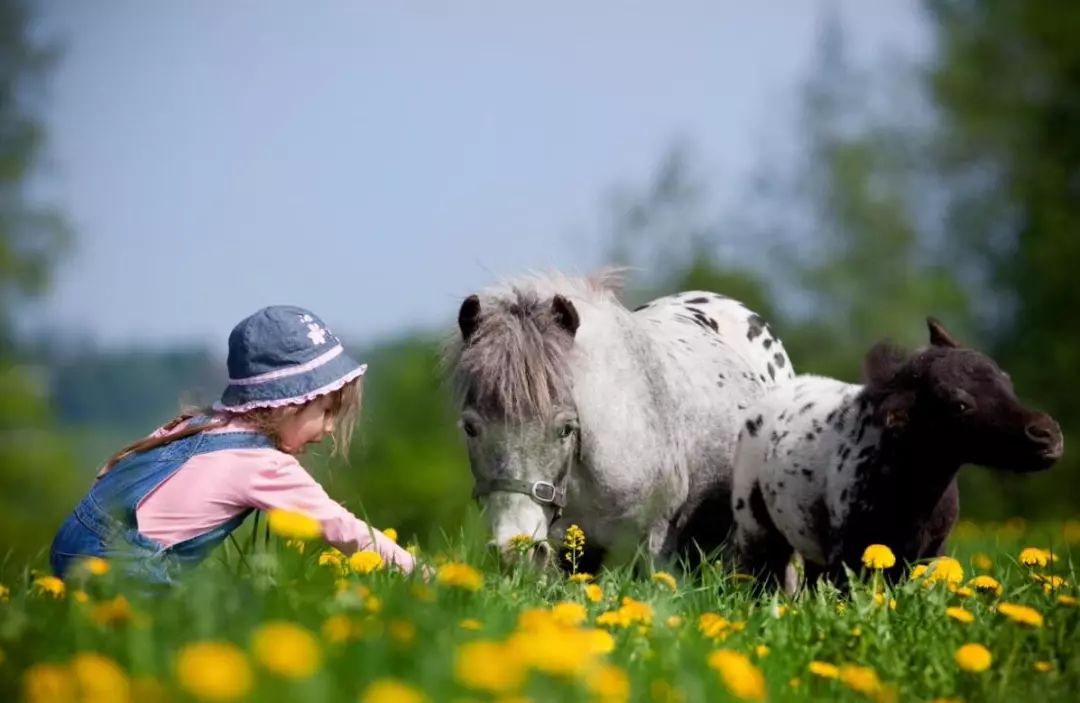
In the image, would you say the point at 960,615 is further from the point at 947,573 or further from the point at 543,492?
the point at 543,492

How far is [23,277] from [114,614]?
2747 cm

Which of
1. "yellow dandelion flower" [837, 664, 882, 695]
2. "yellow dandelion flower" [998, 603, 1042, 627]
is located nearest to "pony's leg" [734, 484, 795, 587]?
"yellow dandelion flower" [998, 603, 1042, 627]

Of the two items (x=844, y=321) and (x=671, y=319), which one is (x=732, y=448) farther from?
(x=844, y=321)

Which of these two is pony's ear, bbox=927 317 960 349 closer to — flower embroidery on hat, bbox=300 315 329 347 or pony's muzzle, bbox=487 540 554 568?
pony's muzzle, bbox=487 540 554 568

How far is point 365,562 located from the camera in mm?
3928

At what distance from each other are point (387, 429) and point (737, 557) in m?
41.0

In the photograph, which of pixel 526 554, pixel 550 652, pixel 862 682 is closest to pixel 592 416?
pixel 526 554

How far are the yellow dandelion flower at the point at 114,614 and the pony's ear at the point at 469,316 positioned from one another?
265 cm

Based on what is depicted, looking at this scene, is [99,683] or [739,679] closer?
[99,683]

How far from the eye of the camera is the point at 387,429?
46.9m

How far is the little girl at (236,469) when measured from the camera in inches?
163

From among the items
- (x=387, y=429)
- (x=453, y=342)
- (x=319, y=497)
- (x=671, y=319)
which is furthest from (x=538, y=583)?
(x=387, y=429)

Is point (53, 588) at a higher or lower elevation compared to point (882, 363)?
lower

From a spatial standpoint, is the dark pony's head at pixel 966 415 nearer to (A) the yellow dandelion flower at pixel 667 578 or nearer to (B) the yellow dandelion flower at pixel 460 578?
(A) the yellow dandelion flower at pixel 667 578
